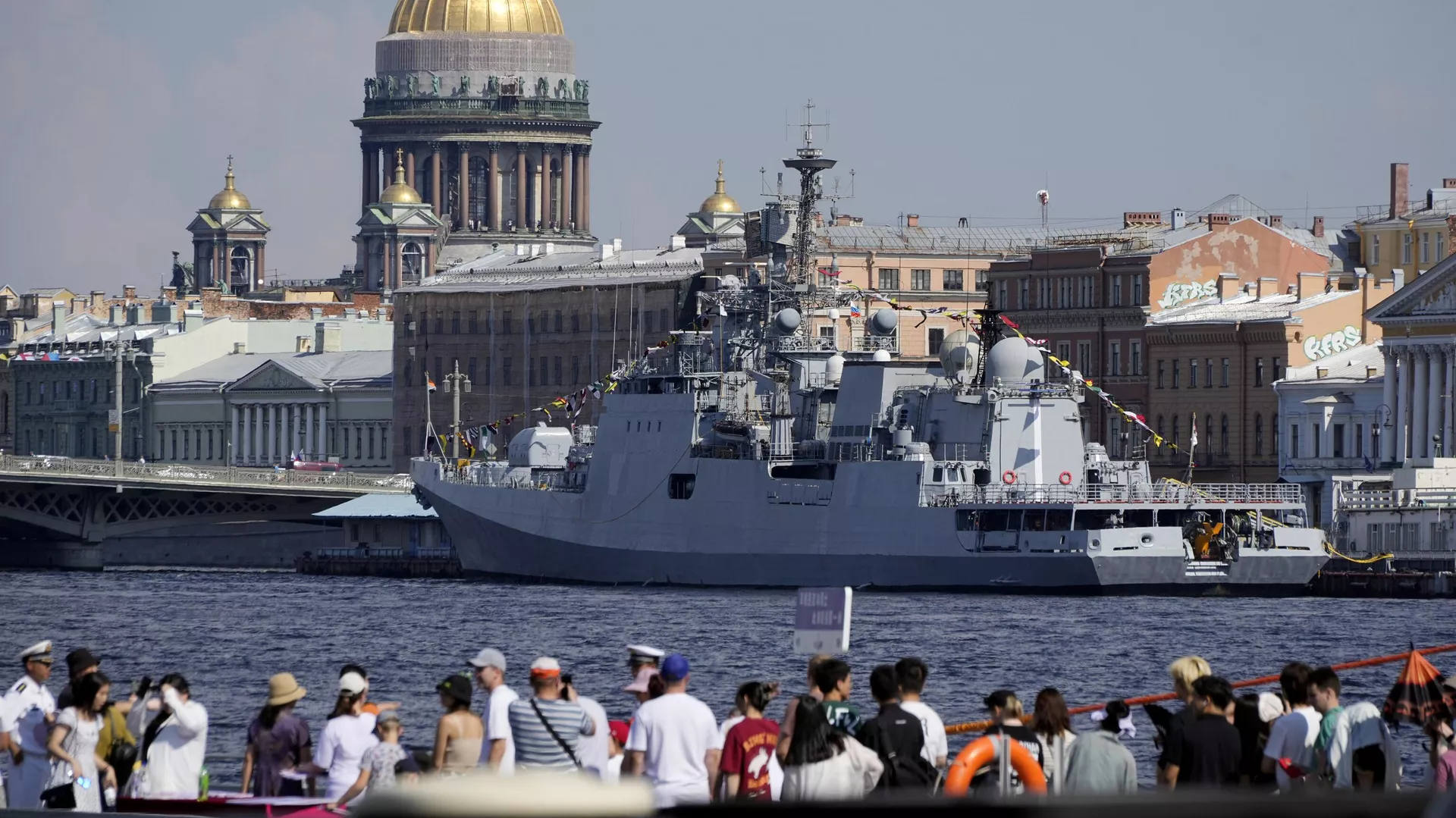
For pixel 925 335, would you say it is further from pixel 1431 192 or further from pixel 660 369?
pixel 660 369

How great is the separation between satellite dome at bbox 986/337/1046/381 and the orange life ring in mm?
52579

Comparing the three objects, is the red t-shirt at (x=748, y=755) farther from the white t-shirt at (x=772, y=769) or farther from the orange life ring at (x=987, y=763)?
the orange life ring at (x=987, y=763)

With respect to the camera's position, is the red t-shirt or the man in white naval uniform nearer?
the red t-shirt

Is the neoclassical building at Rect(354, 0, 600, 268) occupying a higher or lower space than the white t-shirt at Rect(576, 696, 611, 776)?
higher

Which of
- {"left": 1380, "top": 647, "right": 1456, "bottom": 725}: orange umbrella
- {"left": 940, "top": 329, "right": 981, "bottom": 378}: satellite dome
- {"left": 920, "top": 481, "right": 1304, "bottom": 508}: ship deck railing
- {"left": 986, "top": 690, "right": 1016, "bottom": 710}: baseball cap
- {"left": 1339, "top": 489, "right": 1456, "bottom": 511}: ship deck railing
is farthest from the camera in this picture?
{"left": 1339, "top": 489, "right": 1456, "bottom": 511}: ship deck railing

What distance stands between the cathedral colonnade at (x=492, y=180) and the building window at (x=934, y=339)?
222 feet

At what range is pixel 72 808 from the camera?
53.3 ft

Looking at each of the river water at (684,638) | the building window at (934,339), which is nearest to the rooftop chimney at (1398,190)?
the building window at (934,339)

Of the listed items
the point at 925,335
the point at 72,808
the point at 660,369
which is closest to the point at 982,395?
the point at 660,369

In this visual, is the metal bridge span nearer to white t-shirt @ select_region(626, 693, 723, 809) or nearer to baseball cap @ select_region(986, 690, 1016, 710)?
white t-shirt @ select_region(626, 693, 723, 809)

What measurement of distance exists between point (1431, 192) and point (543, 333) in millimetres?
35833

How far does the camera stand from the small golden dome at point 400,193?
16875 centimetres

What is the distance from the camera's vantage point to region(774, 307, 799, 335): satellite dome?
70375 mm

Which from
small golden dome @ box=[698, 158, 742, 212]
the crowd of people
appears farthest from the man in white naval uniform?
small golden dome @ box=[698, 158, 742, 212]
